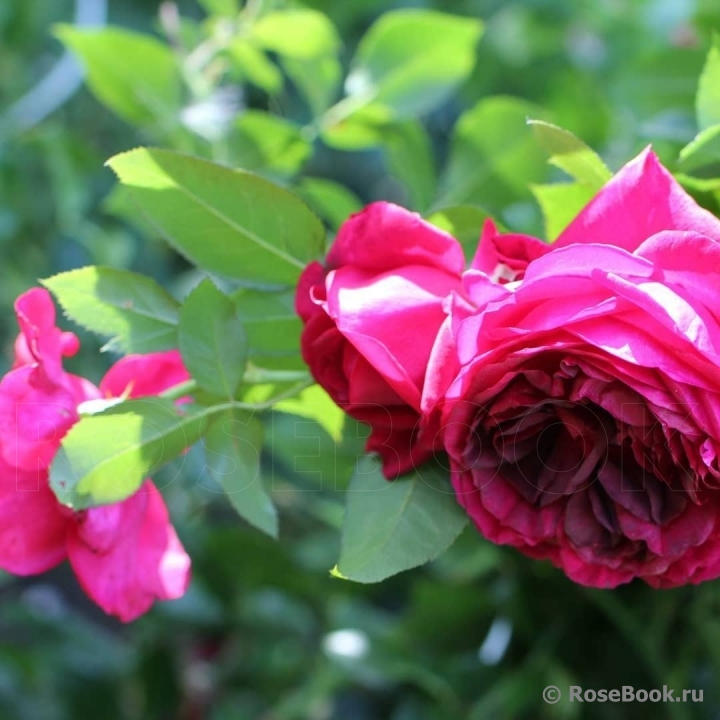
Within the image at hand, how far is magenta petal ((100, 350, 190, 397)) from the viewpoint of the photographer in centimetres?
35

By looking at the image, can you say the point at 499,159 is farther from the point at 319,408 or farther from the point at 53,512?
the point at 53,512

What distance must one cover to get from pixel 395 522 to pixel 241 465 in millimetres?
63

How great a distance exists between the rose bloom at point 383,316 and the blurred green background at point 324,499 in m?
0.10

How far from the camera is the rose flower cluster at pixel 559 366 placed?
10.3 inches

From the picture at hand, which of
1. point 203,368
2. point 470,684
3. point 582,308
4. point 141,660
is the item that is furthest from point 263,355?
point 141,660

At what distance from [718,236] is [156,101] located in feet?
1.17

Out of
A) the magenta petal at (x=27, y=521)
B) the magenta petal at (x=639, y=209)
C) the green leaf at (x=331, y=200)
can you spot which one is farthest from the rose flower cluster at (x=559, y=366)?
the green leaf at (x=331, y=200)

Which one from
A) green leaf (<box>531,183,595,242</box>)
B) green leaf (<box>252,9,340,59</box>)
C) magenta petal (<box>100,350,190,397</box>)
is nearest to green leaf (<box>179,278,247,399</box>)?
magenta petal (<box>100,350,190,397</box>)

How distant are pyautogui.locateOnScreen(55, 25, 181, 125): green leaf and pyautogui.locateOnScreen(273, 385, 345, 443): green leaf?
8.9 inches

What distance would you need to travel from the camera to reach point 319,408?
15.4 inches

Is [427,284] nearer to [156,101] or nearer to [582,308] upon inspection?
[582,308]

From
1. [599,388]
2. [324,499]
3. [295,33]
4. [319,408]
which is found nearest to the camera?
[599,388]

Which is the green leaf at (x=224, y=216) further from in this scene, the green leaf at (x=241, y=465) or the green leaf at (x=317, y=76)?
the green leaf at (x=317, y=76)

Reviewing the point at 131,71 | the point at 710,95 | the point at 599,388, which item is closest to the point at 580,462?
the point at 599,388
